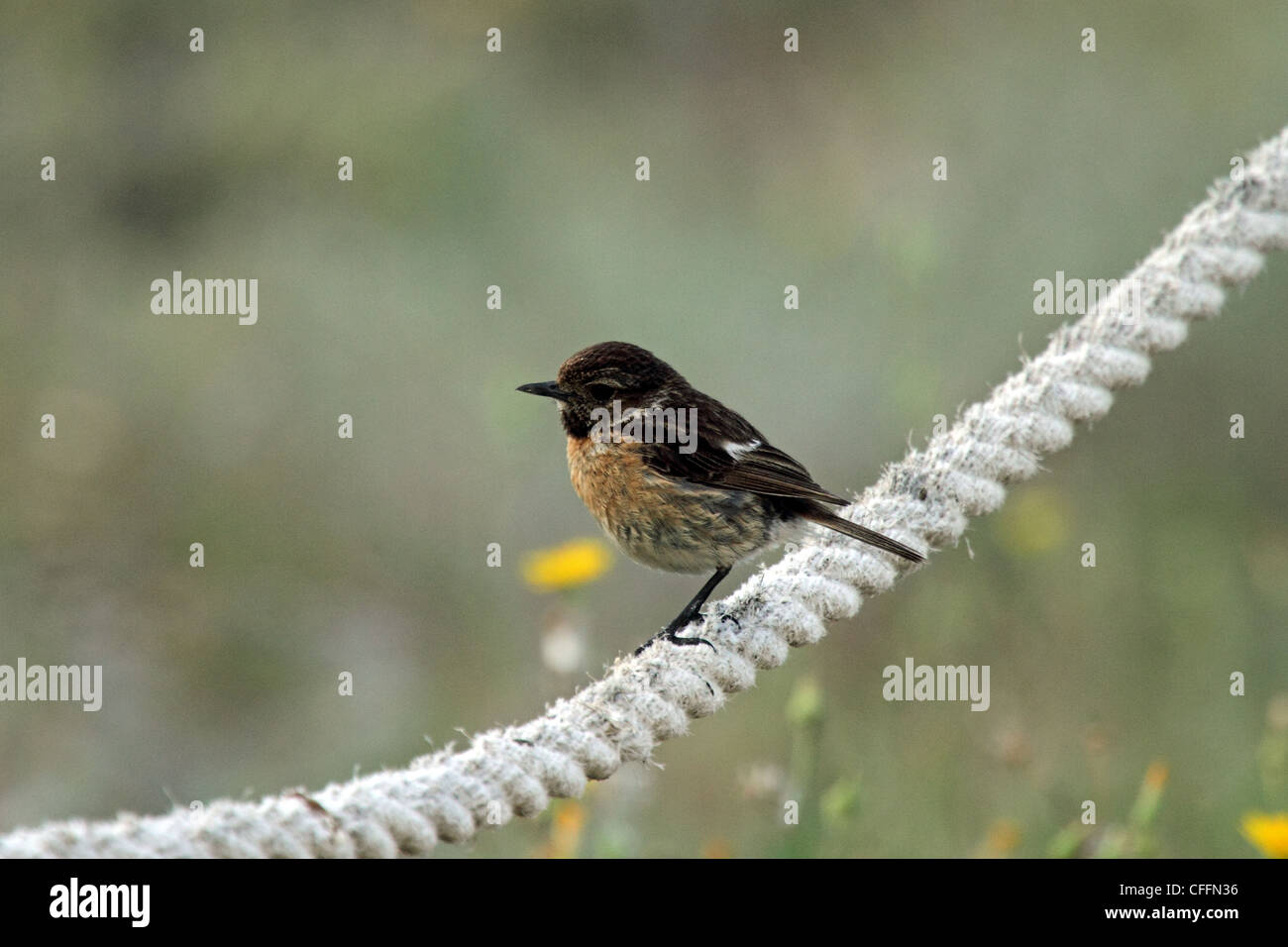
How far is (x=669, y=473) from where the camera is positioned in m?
4.64

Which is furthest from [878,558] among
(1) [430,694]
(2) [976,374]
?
(2) [976,374]

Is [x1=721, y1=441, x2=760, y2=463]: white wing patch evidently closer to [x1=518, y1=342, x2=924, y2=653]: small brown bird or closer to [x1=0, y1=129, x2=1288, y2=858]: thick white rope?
[x1=518, y1=342, x2=924, y2=653]: small brown bird

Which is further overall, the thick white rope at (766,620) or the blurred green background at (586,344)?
the blurred green background at (586,344)

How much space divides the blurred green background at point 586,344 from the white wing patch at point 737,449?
732mm

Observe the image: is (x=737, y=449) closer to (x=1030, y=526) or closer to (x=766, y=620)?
(x=766, y=620)

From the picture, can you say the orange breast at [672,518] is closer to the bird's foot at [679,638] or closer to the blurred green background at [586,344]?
the bird's foot at [679,638]

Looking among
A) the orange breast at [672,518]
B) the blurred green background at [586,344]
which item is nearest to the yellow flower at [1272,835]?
the blurred green background at [586,344]

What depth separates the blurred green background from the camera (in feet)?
19.6

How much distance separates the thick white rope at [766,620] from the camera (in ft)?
8.55

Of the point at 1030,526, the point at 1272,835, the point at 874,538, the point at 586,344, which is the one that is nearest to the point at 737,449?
the point at 874,538

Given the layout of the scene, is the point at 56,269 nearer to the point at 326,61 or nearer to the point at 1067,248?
the point at 326,61

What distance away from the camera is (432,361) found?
347 inches

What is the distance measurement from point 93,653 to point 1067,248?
18.7 ft
